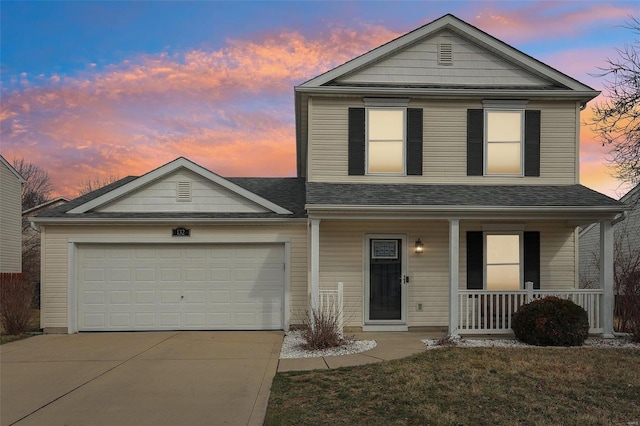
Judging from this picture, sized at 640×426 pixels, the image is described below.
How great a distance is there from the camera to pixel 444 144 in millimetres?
12008

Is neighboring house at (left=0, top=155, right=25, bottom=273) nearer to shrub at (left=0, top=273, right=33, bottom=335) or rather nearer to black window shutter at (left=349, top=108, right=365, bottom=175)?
shrub at (left=0, top=273, right=33, bottom=335)

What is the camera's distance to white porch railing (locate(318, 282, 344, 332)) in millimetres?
10086

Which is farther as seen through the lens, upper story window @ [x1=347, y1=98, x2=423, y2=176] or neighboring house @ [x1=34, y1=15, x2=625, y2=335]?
upper story window @ [x1=347, y1=98, x2=423, y2=176]

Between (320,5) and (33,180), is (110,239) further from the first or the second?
(33,180)

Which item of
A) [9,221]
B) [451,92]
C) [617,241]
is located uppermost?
[451,92]

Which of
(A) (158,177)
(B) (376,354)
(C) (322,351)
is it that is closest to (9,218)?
(A) (158,177)

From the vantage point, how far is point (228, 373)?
303 inches

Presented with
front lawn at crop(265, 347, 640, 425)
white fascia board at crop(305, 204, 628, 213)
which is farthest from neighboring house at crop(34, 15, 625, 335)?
front lawn at crop(265, 347, 640, 425)

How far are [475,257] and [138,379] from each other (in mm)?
7889

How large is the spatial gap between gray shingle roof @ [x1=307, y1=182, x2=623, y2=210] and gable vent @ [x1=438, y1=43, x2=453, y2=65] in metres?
Result: 3.14

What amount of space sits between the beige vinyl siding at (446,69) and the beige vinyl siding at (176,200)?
162 inches

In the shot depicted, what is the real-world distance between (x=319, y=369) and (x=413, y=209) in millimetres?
4079

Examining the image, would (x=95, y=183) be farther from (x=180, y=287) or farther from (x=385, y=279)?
(x=385, y=279)

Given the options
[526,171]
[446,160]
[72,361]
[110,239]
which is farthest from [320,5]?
[72,361]
